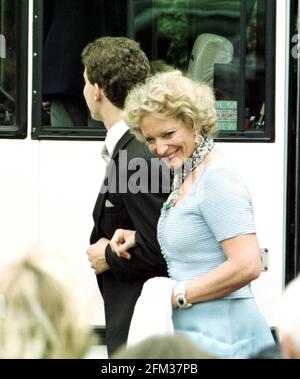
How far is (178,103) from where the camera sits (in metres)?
3.82

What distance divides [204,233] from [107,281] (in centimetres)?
83

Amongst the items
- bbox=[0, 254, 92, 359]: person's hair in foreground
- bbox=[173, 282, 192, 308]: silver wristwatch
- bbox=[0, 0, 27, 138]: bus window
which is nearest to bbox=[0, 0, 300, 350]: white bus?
bbox=[0, 0, 27, 138]: bus window

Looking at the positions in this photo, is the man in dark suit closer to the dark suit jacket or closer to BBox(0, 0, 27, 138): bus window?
the dark suit jacket

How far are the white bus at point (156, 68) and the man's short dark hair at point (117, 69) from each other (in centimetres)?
131

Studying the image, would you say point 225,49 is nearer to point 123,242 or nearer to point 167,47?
point 167,47

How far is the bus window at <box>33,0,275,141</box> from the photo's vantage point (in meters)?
5.71

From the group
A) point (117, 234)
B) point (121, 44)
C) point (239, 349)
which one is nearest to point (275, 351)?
point (239, 349)

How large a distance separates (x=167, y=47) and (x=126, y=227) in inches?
65.3

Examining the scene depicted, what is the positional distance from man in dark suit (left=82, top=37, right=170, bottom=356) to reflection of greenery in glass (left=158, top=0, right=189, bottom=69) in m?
1.28

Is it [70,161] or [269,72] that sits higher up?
[269,72]

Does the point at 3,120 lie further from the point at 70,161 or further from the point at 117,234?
the point at 117,234

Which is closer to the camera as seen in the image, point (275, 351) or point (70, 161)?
point (275, 351)

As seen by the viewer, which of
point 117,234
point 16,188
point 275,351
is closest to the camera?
point 275,351

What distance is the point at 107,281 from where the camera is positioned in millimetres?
4410
